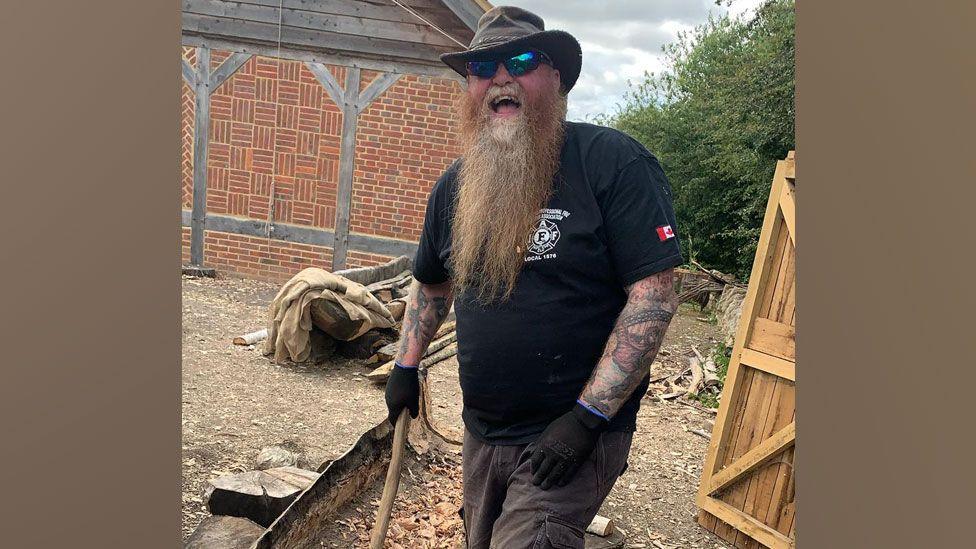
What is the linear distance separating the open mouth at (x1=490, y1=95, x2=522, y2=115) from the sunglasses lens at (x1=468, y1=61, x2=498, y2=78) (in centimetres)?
10

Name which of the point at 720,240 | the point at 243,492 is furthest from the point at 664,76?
the point at 243,492

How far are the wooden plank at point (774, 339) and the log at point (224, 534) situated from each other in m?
3.37

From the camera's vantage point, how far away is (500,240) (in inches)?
112

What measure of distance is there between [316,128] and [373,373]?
18.6 ft

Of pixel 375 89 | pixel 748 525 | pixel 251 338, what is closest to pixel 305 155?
pixel 375 89

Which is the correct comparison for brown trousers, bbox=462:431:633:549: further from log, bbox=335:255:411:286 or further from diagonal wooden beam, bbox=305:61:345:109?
diagonal wooden beam, bbox=305:61:345:109

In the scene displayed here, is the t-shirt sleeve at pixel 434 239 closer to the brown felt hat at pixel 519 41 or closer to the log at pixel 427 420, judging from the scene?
the brown felt hat at pixel 519 41

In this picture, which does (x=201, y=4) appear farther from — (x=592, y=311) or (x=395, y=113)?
(x=592, y=311)

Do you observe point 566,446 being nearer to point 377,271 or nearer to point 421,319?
point 421,319

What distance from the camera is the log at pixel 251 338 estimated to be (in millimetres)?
8859

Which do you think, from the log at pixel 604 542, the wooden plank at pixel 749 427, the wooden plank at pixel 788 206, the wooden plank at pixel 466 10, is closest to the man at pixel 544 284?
the log at pixel 604 542

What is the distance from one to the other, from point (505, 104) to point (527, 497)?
1.48 meters

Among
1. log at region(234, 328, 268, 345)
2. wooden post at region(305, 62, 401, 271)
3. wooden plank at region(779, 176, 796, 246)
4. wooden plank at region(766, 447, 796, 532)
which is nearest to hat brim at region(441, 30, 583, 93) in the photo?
wooden plank at region(779, 176, 796, 246)

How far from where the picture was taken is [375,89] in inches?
476
